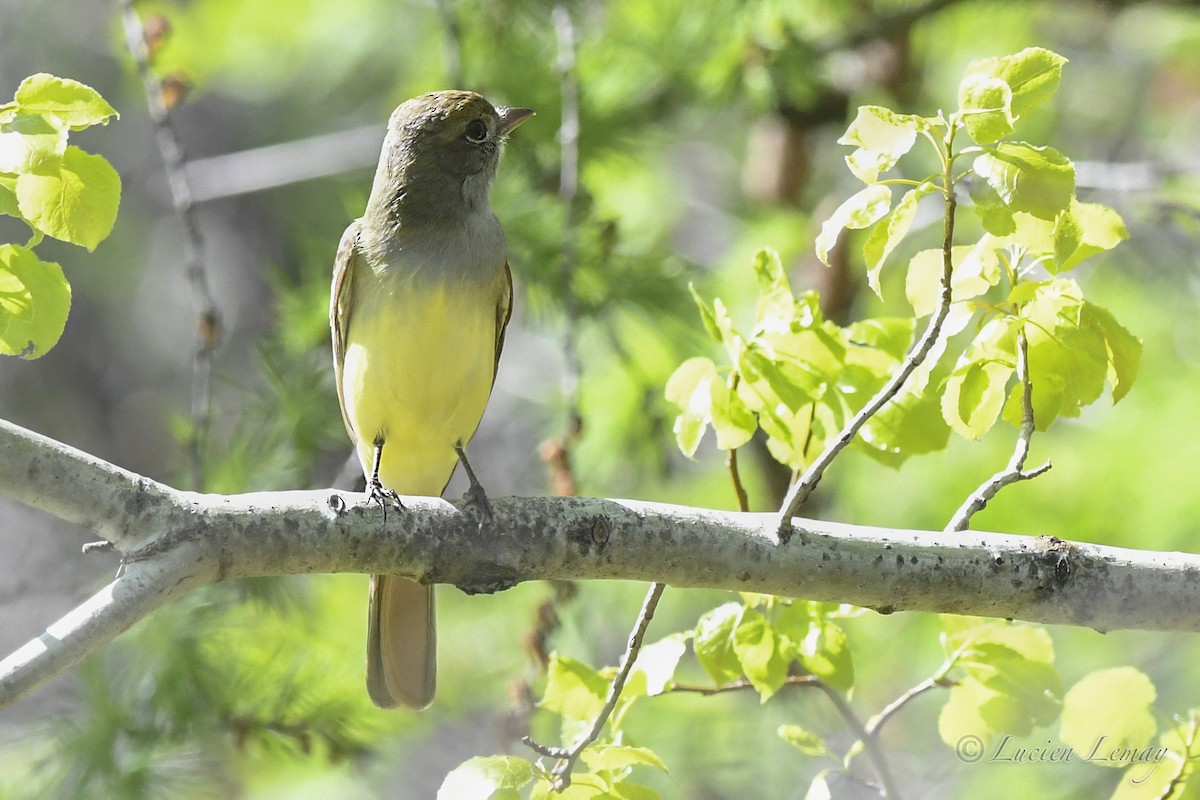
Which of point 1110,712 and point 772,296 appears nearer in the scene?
point 1110,712

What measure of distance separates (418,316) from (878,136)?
5.64 ft

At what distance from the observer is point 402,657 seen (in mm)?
3668

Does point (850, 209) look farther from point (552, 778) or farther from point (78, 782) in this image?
point (78, 782)

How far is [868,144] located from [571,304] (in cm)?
198

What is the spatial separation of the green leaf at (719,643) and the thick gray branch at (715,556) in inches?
2.8

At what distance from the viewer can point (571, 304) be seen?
13.1 feet

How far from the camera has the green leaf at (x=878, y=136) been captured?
81.6 inches

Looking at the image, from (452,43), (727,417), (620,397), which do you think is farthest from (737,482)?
(620,397)

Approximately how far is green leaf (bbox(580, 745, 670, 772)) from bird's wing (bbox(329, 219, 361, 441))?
1812 millimetres

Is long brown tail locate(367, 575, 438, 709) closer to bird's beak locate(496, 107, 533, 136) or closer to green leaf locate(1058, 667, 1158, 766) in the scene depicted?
bird's beak locate(496, 107, 533, 136)

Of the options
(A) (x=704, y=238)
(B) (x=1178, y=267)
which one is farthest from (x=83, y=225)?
(A) (x=704, y=238)

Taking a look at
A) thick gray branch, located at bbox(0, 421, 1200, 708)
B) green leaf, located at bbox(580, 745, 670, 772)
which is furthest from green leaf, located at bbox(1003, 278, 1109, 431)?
green leaf, located at bbox(580, 745, 670, 772)

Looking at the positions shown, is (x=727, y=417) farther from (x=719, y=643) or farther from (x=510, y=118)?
(x=510, y=118)

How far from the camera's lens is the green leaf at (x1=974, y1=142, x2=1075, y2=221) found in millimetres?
2023
